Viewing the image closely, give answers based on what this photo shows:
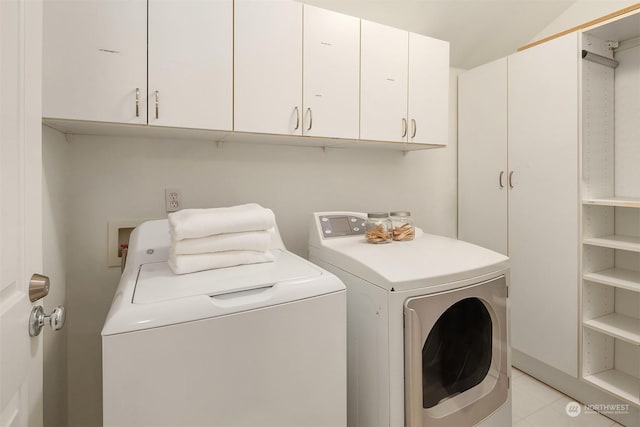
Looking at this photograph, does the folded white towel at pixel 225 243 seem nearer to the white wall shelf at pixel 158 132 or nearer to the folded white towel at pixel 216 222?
the folded white towel at pixel 216 222

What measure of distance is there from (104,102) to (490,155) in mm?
2325

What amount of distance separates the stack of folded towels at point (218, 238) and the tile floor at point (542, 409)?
5.73ft

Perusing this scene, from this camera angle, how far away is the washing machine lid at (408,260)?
124 cm

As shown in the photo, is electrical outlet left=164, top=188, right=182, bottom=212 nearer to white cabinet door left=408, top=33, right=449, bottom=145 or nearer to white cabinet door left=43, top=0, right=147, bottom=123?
white cabinet door left=43, top=0, right=147, bottom=123

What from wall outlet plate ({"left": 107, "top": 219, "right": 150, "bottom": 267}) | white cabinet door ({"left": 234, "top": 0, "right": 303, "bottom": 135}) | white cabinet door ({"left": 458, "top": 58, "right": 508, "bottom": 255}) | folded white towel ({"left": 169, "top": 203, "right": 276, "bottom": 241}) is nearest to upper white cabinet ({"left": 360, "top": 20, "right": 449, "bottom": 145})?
white cabinet door ({"left": 234, "top": 0, "right": 303, "bottom": 135})

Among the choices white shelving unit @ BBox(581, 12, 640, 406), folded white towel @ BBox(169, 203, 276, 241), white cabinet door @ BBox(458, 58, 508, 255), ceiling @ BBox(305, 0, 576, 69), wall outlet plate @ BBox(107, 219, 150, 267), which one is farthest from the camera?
white cabinet door @ BBox(458, 58, 508, 255)

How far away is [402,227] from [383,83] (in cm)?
80

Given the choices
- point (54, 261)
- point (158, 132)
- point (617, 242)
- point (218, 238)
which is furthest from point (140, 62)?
point (617, 242)

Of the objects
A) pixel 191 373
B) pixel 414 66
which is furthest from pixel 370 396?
pixel 414 66

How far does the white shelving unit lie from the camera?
1.88m

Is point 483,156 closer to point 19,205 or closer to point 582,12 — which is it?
point 582,12

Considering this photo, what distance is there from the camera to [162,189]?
1.72 meters

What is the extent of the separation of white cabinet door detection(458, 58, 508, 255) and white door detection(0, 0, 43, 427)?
8.06 feet

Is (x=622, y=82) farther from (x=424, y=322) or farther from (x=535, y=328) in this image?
(x=424, y=322)
